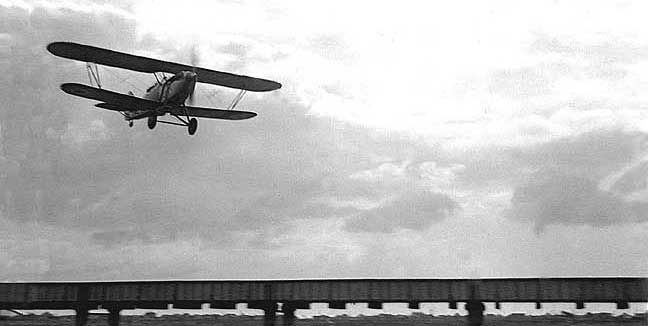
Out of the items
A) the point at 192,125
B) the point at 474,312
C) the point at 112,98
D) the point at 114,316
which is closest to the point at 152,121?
the point at 112,98

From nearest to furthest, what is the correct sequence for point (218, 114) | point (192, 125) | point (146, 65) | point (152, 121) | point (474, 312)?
point (192, 125) < point (474, 312) < point (146, 65) < point (152, 121) < point (218, 114)

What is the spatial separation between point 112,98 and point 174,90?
14.4 ft

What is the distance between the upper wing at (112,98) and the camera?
54.0 m

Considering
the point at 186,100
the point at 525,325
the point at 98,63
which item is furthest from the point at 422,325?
the point at 98,63

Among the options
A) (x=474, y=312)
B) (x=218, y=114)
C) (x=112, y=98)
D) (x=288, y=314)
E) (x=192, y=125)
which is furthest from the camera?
(x=218, y=114)

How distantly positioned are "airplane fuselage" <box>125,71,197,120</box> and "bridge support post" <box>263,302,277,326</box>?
53.3ft

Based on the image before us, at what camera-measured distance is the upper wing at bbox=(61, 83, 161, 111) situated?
5400 cm

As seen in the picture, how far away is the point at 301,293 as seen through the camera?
5784cm

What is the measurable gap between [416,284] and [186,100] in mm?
21003

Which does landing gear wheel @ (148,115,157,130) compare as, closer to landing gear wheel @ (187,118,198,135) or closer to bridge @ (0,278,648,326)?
landing gear wheel @ (187,118,198,135)

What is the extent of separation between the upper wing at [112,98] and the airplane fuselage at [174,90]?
0.99 meters

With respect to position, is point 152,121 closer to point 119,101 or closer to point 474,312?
point 119,101

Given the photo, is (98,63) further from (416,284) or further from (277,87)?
(416,284)

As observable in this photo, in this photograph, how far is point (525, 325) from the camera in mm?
61375
